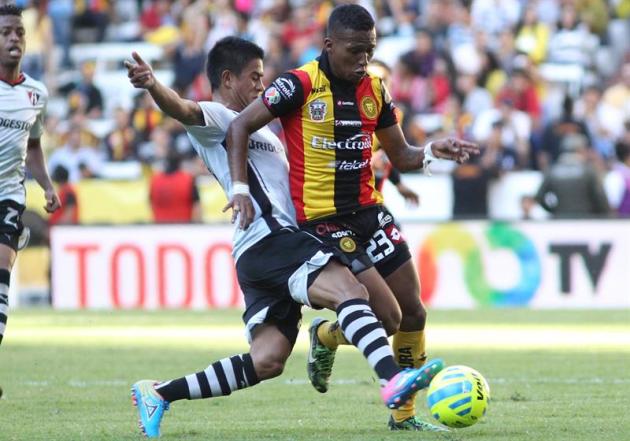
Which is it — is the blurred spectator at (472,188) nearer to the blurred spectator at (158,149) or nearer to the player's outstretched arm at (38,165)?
the blurred spectator at (158,149)

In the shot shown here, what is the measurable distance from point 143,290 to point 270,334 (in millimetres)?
11698

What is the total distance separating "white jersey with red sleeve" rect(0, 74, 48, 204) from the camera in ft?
30.4

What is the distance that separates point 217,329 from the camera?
608 inches

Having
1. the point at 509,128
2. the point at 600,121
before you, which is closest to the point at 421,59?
the point at 509,128

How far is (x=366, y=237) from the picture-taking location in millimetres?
7801

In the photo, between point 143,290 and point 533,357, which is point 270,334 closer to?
point 533,357

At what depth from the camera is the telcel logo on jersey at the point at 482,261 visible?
18.3 m

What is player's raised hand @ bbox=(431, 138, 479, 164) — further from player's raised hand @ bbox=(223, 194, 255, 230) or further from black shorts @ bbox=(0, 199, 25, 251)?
black shorts @ bbox=(0, 199, 25, 251)

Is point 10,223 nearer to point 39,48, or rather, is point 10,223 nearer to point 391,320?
point 391,320

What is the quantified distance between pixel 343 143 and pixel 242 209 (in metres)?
0.77

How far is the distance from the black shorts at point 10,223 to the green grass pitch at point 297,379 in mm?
1035

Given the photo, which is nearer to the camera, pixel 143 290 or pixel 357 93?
pixel 357 93

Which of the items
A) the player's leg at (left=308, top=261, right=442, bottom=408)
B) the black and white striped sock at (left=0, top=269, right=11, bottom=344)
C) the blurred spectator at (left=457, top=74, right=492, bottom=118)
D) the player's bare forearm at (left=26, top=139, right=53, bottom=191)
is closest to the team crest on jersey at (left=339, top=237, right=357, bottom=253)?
the player's leg at (left=308, top=261, right=442, bottom=408)

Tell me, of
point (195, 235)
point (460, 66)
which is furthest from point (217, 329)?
point (460, 66)
